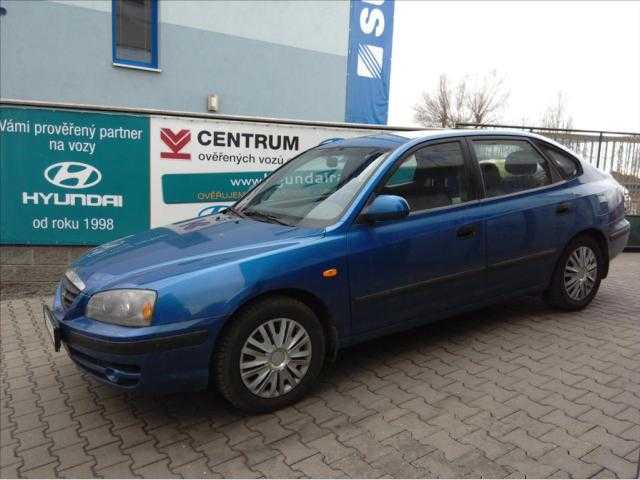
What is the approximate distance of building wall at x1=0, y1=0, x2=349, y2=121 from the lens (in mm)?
9992

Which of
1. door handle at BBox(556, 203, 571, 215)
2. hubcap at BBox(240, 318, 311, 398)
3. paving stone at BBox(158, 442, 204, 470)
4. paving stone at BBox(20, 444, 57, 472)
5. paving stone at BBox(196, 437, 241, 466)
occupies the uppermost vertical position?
door handle at BBox(556, 203, 571, 215)

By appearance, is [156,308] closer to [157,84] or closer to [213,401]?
[213,401]

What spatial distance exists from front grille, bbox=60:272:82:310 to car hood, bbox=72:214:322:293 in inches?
2.9

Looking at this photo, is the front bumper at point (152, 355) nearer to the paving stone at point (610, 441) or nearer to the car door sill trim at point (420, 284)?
the car door sill trim at point (420, 284)

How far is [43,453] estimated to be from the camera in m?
2.98

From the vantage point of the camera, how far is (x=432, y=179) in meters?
4.04

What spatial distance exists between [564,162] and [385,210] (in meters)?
2.30

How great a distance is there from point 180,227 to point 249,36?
30.6 ft

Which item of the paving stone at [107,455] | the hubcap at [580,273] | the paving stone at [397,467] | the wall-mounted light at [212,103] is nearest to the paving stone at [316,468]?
the paving stone at [397,467]

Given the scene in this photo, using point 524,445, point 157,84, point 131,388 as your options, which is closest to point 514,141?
point 524,445

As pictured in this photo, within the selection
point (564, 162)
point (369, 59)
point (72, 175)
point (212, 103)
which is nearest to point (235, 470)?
point (564, 162)

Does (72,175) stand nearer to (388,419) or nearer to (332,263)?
(332,263)

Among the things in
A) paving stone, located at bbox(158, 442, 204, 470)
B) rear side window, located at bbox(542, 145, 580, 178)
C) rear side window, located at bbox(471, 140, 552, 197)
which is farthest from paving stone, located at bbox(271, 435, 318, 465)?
rear side window, located at bbox(542, 145, 580, 178)

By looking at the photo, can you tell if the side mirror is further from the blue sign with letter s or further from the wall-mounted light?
the blue sign with letter s
